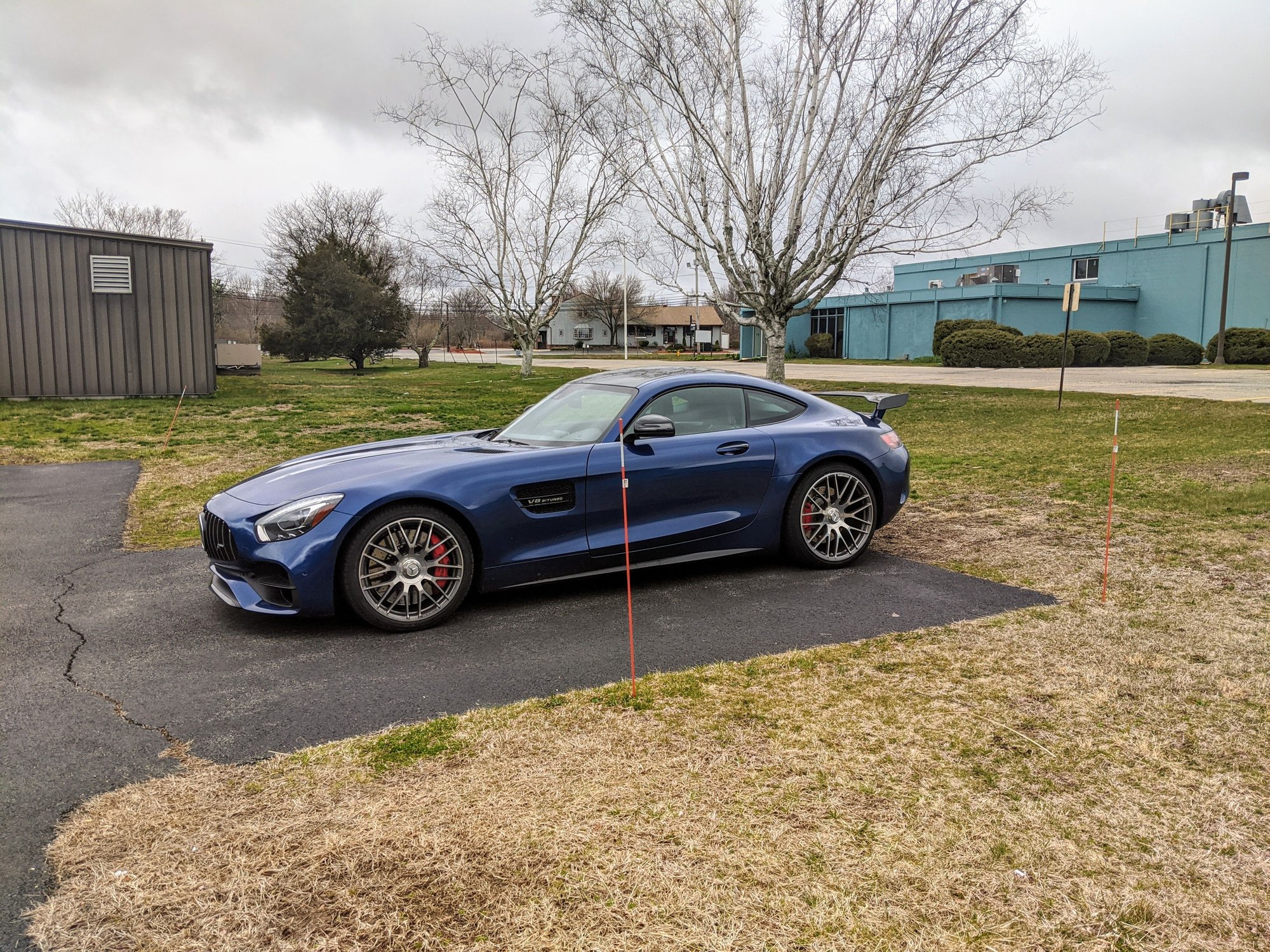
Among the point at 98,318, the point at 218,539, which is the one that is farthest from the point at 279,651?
the point at 98,318

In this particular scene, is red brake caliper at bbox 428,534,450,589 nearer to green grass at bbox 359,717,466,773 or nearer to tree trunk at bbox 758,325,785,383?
green grass at bbox 359,717,466,773

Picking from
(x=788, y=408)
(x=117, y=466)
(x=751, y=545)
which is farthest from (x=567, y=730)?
(x=117, y=466)

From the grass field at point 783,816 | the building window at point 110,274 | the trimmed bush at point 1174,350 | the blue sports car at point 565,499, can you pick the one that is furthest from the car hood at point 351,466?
the trimmed bush at point 1174,350

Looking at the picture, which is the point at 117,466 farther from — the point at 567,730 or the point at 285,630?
the point at 567,730

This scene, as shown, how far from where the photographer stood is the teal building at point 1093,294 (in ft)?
152

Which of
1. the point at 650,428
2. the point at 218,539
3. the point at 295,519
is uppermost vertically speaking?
the point at 650,428

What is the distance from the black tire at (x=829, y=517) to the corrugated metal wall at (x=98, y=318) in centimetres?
2006

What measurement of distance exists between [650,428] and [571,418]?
2.61 feet

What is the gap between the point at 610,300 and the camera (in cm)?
8806

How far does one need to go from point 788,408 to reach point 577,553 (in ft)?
6.31

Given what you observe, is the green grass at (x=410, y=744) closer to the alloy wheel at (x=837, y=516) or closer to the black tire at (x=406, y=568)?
the black tire at (x=406, y=568)

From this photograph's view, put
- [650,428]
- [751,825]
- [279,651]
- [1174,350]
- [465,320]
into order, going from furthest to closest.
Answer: [465,320], [1174,350], [650,428], [279,651], [751,825]

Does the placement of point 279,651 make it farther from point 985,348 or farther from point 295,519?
point 985,348

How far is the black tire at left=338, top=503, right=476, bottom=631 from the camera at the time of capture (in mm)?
4859
